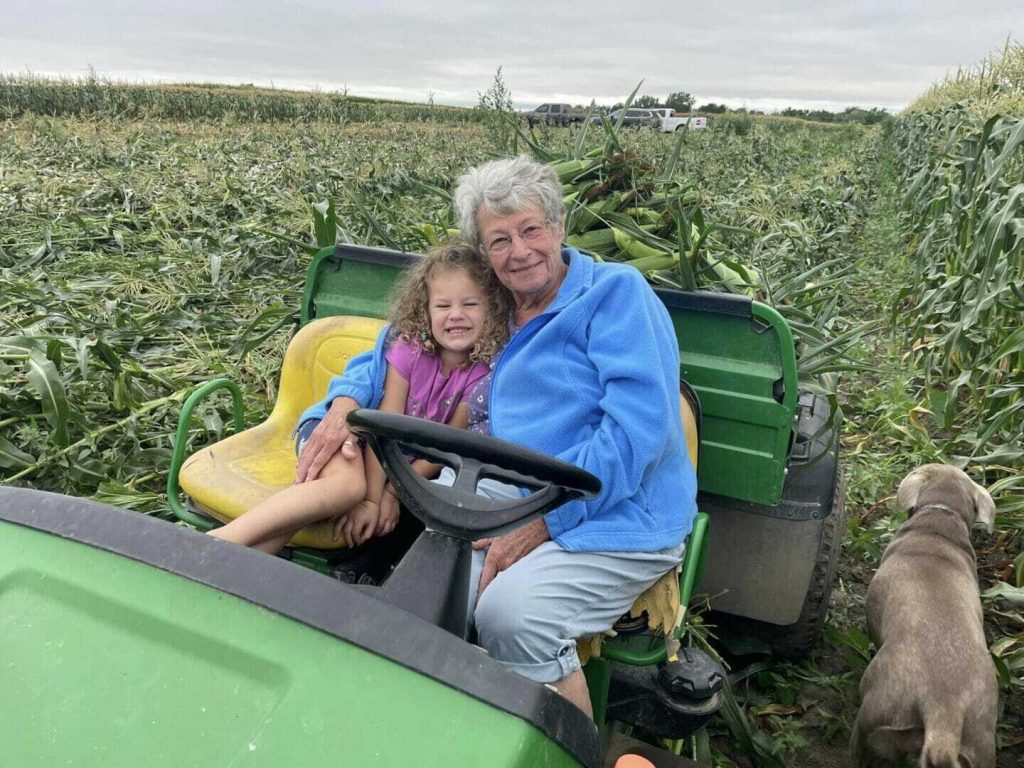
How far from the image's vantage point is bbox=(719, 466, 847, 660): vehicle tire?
2724mm

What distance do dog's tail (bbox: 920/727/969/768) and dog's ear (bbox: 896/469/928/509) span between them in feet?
3.61

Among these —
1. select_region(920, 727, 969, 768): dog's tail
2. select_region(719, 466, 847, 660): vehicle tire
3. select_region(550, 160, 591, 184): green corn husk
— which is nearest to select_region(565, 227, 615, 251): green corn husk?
select_region(550, 160, 591, 184): green corn husk

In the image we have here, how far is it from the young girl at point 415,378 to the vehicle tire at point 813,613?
1333mm

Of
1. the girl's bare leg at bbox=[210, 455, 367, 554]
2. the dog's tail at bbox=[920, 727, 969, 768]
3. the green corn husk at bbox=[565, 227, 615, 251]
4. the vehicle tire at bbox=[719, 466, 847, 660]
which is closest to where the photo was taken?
the dog's tail at bbox=[920, 727, 969, 768]

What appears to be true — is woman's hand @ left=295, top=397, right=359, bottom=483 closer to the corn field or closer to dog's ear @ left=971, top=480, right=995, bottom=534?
the corn field

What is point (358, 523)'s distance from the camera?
7.75ft

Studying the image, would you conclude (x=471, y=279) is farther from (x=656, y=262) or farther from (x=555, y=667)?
(x=555, y=667)

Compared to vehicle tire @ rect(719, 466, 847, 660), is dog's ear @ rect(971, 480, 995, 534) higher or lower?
higher

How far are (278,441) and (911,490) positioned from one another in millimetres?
2427

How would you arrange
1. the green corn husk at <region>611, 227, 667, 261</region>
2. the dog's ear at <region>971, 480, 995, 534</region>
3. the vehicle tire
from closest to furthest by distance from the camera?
the vehicle tire, the dog's ear at <region>971, 480, 995, 534</region>, the green corn husk at <region>611, 227, 667, 261</region>

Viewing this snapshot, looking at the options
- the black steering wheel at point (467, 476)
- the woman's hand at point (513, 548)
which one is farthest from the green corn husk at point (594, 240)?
the black steering wheel at point (467, 476)

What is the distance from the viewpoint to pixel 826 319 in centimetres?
317

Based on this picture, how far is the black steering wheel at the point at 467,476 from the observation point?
153cm

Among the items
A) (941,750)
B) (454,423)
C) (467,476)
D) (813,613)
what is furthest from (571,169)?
(941,750)
